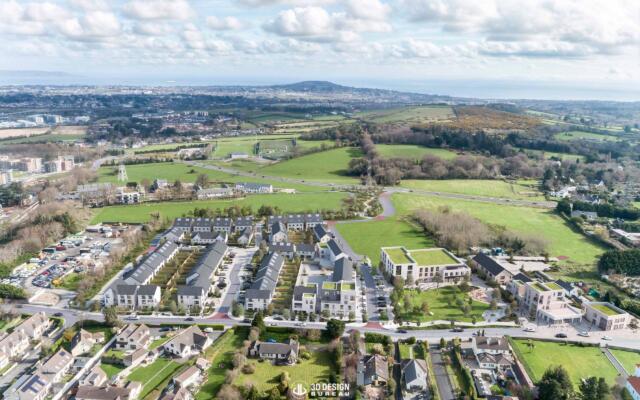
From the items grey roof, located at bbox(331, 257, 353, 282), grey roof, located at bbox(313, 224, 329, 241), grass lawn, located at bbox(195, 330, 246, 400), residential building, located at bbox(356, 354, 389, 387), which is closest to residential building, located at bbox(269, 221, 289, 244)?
grey roof, located at bbox(313, 224, 329, 241)

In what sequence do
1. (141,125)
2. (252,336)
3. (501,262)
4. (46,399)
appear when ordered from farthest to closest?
(141,125) → (501,262) → (252,336) → (46,399)

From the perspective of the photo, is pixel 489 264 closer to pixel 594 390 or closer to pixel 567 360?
pixel 567 360

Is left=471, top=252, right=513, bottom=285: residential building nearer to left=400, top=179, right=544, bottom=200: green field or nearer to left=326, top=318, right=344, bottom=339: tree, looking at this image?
left=326, top=318, right=344, bottom=339: tree

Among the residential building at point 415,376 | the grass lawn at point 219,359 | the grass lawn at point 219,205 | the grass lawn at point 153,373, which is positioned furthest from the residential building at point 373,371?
the grass lawn at point 219,205

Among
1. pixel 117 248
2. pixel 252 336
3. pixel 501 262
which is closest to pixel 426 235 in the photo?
pixel 501 262

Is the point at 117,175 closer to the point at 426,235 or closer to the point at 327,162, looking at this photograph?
the point at 327,162
